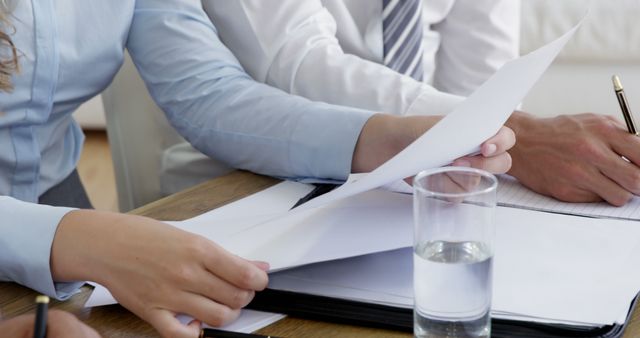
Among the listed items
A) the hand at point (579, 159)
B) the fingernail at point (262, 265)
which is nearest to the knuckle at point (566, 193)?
the hand at point (579, 159)

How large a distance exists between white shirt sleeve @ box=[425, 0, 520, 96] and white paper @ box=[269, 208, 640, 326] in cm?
80

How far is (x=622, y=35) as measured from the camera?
85.8 inches

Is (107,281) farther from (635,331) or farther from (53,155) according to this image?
(53,155)

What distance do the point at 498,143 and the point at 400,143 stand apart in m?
0.12

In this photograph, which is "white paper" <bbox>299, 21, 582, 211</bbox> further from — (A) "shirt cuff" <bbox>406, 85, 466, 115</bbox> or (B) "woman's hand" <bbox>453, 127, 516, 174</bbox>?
(A) "shirt cuff" <bbox>406, 85, 466, 115</bbox>

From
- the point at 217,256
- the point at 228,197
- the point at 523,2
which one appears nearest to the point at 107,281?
the point at 217,256

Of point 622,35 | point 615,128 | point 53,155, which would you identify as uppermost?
point 615,128

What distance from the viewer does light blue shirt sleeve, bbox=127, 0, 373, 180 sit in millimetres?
980

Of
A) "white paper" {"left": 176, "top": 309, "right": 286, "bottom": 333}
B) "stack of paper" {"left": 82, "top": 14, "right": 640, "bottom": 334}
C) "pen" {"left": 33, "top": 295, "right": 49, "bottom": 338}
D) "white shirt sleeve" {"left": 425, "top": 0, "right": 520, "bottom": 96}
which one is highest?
"pen" {"left": 33, "top": 295, "right": 49, "bottom": 338}

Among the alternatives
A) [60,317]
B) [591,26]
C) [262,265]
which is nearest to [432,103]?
[262,265]

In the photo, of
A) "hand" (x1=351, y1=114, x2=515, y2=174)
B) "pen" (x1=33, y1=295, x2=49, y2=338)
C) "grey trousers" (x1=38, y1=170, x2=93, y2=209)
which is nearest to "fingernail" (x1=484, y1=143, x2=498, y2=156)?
"hand" (x1=351, y1=114, x2=515, y2=174)

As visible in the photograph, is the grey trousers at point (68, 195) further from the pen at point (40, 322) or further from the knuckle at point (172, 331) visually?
the pen at point (40, 322)

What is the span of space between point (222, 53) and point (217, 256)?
0.48m

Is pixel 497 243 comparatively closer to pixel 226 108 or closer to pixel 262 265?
pixel 262 265
